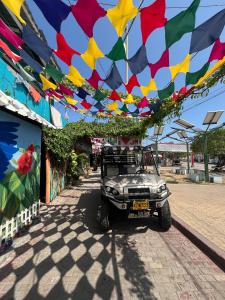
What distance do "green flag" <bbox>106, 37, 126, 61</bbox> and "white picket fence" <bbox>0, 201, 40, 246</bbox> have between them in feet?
12.7

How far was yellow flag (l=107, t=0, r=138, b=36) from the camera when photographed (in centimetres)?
272

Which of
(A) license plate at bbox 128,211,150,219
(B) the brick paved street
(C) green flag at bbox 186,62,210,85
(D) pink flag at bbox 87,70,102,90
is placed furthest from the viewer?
(A) license plate at bbox 128,211,150,219

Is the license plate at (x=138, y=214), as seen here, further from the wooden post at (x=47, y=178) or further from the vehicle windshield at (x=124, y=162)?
the wooden post at (x=47, y=178)

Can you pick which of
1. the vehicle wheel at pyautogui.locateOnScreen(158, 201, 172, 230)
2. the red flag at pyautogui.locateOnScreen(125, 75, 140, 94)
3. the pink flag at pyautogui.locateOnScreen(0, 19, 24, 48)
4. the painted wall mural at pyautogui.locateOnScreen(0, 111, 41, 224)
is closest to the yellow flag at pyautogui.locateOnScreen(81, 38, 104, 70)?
the red flag at pyautogui.locateOnScreen(125, 75, 140, 94)

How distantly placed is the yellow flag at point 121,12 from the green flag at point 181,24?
1.71 feet

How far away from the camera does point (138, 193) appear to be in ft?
17.5

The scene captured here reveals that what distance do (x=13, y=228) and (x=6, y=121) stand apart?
2.41m

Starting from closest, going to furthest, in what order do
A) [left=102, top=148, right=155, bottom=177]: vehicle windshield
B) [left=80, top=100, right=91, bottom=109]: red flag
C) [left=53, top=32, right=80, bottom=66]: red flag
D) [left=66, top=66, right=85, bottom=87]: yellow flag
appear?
[left=53, top=32, right=80, bottom=66]: red flag → [left=66, top=66, right=85, bottom=87]: yellow flag → [left=80, top=100, right=91, bottom=109]: red flag → [left=102, top=148, right=155, bottom=177]: vehicle windshield

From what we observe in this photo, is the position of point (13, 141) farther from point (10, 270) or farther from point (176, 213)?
point (176, 213)

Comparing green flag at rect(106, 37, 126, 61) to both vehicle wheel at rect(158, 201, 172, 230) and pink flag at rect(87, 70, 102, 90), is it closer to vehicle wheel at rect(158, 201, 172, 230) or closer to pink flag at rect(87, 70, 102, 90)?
pink flag at rect(87, 70, 102, 90)

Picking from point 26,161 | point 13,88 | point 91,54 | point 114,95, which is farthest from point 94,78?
point 26,161

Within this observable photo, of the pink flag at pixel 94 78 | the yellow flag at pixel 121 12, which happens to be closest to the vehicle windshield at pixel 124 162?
the pink flag at pixel 94 78

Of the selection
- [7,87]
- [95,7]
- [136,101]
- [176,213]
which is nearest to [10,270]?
[7,87]

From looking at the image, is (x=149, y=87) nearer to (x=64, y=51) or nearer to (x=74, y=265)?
(x=64, y=51)
